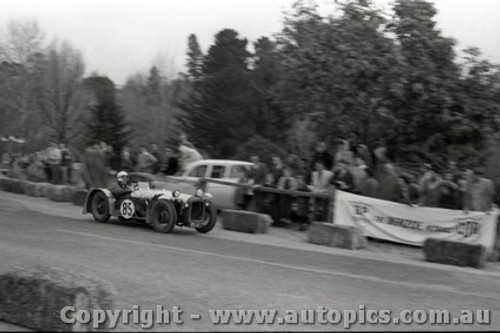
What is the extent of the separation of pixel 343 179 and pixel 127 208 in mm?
4991

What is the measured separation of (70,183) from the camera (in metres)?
24.6

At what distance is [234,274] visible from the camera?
955cm

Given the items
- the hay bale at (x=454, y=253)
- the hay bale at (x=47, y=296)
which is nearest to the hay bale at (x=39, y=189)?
the hay bale at (x=454, y=253)

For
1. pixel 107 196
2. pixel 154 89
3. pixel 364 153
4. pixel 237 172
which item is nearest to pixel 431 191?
pixel 364 153

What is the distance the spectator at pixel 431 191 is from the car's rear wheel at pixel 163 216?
213 inches

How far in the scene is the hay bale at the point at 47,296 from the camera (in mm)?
6297

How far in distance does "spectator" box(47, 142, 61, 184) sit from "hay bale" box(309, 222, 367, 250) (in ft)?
41.7

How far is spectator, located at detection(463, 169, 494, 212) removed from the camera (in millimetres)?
13883

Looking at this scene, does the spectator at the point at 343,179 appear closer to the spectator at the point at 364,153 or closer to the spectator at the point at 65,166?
the spectator at the point at 364,153

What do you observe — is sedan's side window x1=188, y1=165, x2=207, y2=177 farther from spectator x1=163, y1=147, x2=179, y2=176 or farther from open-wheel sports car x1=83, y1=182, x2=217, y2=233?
open-wheel sports car x1=83, y1=182, x2=217, y2=233

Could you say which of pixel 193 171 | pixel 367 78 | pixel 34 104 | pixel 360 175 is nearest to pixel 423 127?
pixel 367 78

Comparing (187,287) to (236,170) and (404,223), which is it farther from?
(236,170)

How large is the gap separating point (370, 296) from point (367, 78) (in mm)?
11889

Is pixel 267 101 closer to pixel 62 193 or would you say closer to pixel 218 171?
pixel 62 193
